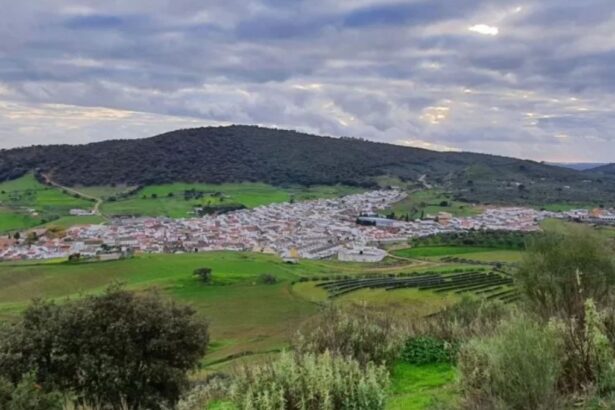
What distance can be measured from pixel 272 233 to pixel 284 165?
59582mm

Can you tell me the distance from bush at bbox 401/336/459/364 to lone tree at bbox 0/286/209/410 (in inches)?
230

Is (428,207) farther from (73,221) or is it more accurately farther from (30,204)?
(30,204)

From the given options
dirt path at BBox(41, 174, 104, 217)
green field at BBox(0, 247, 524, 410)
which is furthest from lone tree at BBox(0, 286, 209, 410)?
dirt path at BBox(41, 174, 104, 217)

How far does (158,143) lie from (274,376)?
479 ft

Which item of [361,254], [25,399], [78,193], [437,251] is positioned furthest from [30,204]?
[25,399]

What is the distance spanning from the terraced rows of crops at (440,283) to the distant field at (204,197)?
56979 millimetres

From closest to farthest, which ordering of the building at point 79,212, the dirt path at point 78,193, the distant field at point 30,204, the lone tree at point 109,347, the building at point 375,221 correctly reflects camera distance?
the lone tree at point 109,347 → the distant field at point 30,204 → the building at point 79,212 → the dirt path at point 78,193 → the building at point 375,221

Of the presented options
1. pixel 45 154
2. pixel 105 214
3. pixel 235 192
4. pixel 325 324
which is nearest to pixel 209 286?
pixel 325 324

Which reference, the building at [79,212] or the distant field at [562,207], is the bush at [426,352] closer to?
the building at [79,212]

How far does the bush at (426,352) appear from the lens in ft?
39.5

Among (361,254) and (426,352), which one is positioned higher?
(426,352)

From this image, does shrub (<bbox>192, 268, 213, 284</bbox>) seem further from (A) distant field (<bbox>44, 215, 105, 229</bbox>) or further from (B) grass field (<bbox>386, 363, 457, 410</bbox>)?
(B) grass field (<bbox>386, 363, 457, 410</bbox>)

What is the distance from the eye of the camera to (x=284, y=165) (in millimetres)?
152625

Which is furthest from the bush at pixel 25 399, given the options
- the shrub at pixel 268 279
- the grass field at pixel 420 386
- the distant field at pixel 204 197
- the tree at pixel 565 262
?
the distant field at pixel 204 197
